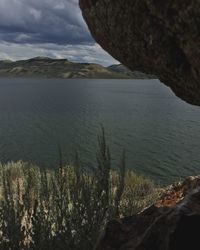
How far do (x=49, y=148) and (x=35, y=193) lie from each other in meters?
30.6

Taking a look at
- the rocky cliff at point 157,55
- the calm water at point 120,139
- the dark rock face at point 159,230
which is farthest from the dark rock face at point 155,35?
the calm water at point 120,139

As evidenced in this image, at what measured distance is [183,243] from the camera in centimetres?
599

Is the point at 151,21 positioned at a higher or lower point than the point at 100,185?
higher

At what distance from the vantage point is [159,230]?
636 cm

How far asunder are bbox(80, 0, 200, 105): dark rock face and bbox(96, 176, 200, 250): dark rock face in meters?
2.03

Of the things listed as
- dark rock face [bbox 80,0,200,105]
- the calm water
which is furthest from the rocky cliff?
the calm water

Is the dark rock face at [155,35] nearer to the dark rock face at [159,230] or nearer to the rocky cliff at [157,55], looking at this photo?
the rocky cliff at [157,55]

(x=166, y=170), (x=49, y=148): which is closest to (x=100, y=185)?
(x=166, y=170)

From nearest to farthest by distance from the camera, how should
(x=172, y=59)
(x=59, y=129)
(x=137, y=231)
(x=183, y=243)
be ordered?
(x=183, y=243), (x=172, y=59), (x=137, y=231), (x=59, y=129)

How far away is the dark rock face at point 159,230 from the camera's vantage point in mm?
6031

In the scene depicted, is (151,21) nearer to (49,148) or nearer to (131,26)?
(131,26)

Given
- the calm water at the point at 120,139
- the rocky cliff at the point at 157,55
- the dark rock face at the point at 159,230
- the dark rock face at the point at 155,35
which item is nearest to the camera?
the dark rock face at the point at 155,35

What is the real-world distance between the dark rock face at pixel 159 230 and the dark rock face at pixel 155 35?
6.65ft

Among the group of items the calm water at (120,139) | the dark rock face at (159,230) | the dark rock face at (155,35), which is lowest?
the calm water at (120,139)
